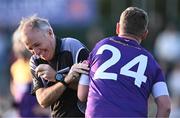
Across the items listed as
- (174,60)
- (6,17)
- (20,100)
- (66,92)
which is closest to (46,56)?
(66,92)

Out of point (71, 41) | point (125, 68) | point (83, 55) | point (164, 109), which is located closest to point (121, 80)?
point (125, 68)

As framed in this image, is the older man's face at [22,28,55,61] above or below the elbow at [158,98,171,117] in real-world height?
above

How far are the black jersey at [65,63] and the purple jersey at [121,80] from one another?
69 cm

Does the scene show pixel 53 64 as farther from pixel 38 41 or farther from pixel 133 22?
pixel 133 22

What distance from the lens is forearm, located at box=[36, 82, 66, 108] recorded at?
6.72m

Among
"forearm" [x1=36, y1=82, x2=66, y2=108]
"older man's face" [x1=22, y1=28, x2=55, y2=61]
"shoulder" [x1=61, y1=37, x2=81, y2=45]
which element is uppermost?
"older man's face" [x1=22, y1=28, x2=55, y2=61]

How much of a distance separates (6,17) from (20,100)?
10.2 m

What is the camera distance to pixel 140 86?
6055mm

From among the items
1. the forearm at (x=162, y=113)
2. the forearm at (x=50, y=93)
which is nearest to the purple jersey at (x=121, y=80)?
the forearm at (x=162, y=113)

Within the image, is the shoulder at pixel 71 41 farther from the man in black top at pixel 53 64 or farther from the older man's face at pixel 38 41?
the older man's face at pixel 38 41

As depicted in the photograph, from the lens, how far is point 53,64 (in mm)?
6957

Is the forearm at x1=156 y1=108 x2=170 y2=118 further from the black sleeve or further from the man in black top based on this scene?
the black sleeve

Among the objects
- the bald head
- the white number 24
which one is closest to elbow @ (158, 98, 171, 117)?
the white number 24

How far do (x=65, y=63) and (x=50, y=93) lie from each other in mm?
291
